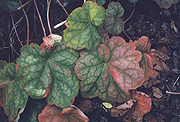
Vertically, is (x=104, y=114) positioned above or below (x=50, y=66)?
below

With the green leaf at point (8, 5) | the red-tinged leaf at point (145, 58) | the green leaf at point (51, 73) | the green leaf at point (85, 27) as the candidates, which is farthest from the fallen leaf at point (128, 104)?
the green leaf at point (8, 5)

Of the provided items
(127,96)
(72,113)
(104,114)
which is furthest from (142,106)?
(72,113)

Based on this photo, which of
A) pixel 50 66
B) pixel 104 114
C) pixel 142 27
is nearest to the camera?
pixel 50 66

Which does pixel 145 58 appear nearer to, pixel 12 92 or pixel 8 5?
pixel 12 92

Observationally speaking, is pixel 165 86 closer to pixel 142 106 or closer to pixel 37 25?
pixel 142 106

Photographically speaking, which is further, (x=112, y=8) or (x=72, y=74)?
(x=112, y=8)

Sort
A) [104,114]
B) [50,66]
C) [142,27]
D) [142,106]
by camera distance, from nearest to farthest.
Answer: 1. [50,66]
2. [142,106]
3. [104,114]
4. [142,27]
